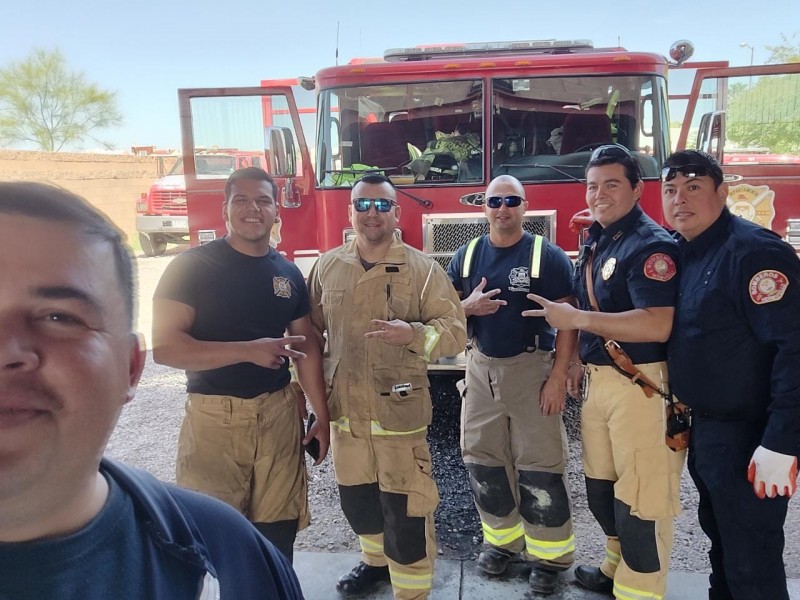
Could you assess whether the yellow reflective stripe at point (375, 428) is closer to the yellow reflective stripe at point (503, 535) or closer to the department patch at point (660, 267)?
the yellow reflective stripe at point (503, 535)

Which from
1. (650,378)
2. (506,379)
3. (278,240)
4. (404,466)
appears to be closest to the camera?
(650,378)

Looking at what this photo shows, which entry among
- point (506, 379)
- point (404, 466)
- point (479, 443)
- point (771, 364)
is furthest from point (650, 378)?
point (404, 466)

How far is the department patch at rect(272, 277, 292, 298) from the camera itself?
2213 mm

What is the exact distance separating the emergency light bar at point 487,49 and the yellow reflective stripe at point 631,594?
3449 millimetres

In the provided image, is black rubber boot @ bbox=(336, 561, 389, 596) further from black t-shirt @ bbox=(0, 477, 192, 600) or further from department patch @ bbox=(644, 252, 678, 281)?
black t-shirt @ bbox=(0, 477, 192, 600)

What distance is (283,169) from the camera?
3936 mm

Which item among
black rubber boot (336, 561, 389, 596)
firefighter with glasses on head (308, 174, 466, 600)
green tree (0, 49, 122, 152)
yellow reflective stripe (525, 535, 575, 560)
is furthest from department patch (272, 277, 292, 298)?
green tree (0, 49, 122, 152)

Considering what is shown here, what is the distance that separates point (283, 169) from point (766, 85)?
10.7 ft

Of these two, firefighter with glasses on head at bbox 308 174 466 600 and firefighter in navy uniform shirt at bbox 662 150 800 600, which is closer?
firefighter in navy uniform shirt at bbox 662 150 800 600

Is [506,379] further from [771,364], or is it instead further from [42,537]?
[42,537]

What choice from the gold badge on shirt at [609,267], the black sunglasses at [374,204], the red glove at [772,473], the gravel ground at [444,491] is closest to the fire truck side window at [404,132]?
the black sunglasses at [374,204]

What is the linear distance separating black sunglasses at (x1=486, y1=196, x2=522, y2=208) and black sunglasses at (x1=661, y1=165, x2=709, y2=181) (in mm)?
697

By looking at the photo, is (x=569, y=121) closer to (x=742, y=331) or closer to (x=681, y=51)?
(x=681, y=51)

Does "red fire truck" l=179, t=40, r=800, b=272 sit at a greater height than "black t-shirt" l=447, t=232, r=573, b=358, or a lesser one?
greater
